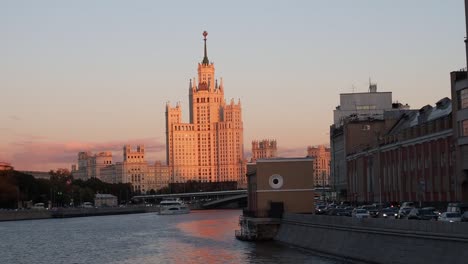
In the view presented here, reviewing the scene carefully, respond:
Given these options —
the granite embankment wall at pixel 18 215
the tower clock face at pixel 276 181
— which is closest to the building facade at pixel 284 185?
the tower clock face at pixel 276 181

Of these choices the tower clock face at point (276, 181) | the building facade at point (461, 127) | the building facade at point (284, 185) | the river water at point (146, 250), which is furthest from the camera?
the tower clock face at point (276, 181)

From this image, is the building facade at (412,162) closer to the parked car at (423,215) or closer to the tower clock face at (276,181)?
the tower clock face at (276,181)

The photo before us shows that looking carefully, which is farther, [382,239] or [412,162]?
[412,162]

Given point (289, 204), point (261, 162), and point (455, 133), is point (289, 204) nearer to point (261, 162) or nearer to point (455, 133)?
point (261, 162)

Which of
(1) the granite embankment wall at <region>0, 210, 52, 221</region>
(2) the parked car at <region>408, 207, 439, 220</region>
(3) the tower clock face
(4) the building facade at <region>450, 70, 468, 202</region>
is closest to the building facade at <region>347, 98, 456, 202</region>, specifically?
(4) the building facade at <region>450, 70, 468, 202</region>

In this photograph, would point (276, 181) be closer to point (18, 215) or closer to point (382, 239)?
point (382, 239)

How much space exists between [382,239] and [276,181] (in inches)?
1255

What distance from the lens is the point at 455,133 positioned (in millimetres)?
79750

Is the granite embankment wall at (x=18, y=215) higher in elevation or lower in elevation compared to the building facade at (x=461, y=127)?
lower

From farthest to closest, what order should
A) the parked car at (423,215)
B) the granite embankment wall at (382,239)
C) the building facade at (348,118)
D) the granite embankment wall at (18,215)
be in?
the granite embankment wall at (18,215) → the building facade at (348,118) → the parked car at (423,215) → the granite embankment wall at (382,239)

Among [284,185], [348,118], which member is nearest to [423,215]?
[284,185]

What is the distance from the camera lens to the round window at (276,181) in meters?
81.7

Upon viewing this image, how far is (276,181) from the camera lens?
81.9 metres

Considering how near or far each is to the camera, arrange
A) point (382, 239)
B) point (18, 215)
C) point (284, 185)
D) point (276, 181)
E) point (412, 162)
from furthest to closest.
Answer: point (18, 215), point (412, 162), point (276, 181), point (284, 185), point (382, 239)
